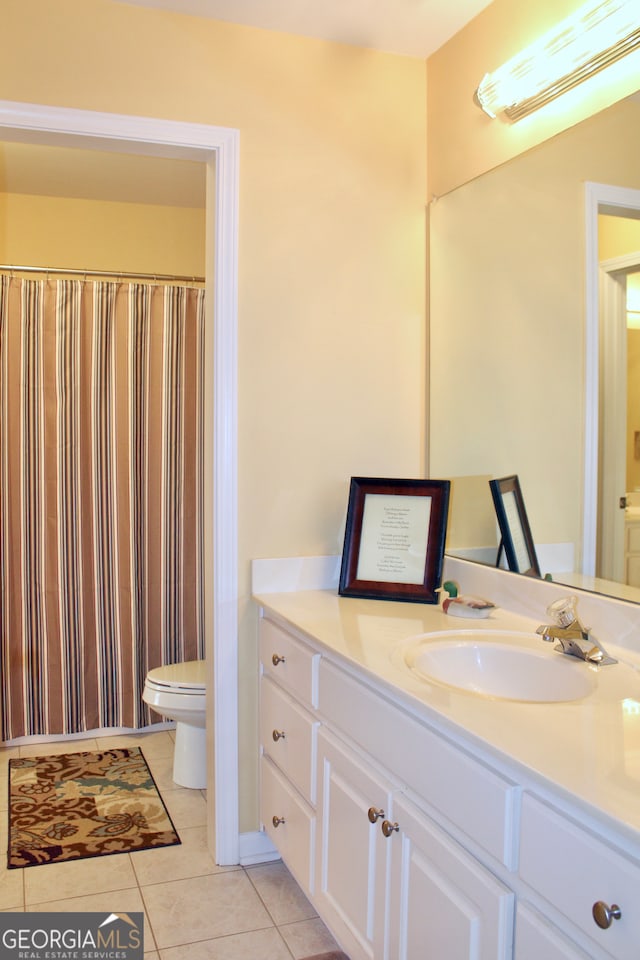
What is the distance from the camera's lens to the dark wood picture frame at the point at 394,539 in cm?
221

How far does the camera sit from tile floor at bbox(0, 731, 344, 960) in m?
1.94

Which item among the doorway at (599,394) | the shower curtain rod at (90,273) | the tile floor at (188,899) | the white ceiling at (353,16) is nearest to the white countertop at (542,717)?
the doorway at (599,394)

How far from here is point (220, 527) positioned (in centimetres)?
228

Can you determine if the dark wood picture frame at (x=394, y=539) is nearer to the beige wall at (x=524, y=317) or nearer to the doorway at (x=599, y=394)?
the beige wall at (x=524, y=317)

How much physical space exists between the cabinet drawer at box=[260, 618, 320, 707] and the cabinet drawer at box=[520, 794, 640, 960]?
823 millimetres

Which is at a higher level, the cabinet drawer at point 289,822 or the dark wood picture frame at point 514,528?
the dark wood picture frame at point 514,528

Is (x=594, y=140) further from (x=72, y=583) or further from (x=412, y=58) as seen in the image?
(x=72, y=583)

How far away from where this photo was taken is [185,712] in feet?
9.16

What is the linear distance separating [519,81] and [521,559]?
1162mm

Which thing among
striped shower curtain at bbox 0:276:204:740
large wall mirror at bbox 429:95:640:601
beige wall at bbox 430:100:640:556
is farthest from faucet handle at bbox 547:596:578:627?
striped shower curtain at bbox 0:276:204:740

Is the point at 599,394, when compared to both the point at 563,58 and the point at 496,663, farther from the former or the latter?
the point at 563,58

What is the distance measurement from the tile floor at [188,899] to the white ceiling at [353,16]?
2.35 m

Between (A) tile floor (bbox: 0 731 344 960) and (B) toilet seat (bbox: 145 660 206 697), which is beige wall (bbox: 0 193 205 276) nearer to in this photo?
(B) toilet seat (bbox: 145 660 206 697)

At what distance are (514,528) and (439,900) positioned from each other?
0.98 m
